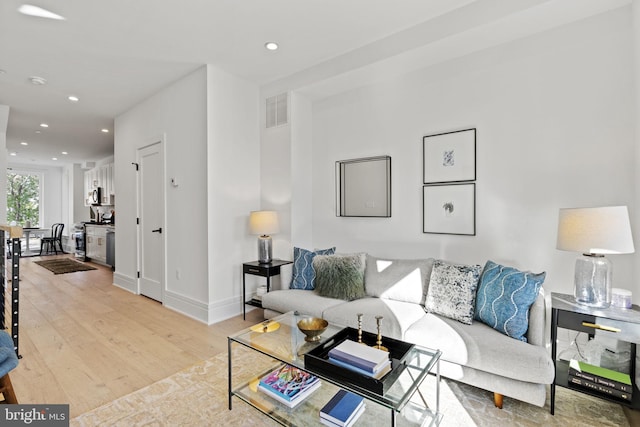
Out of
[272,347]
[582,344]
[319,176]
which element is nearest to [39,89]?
[319,176]

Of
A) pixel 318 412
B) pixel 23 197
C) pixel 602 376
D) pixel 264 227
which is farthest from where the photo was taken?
pixel 23 197

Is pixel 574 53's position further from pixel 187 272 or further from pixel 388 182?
pixel 187 272

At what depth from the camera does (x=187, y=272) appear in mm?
3729

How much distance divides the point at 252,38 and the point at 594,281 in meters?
3.27

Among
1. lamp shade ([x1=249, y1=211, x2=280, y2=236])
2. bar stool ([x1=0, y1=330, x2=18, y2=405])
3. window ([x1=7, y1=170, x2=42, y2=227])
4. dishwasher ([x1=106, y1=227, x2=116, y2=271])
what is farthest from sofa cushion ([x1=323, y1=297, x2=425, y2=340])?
window ([x1=7, y1=170, x2=42, y2=227])

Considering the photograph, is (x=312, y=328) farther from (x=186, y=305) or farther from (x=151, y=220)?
(x=151, y=220)

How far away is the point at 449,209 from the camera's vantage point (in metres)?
A: 2.92

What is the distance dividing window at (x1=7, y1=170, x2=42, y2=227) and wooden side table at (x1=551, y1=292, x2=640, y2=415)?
1211cm

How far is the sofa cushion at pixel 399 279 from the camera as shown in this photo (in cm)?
272

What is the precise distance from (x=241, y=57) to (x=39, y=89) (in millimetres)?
2852

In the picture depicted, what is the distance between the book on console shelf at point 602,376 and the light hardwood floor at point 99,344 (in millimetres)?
2620

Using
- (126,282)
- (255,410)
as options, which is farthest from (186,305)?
(255,410)

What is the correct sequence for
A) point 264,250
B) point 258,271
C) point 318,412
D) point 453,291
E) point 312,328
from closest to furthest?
1. point 318,412
2. point 312,328
3. point 453,291
4. point 258,271
5. point 264,250

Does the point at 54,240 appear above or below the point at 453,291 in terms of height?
below
